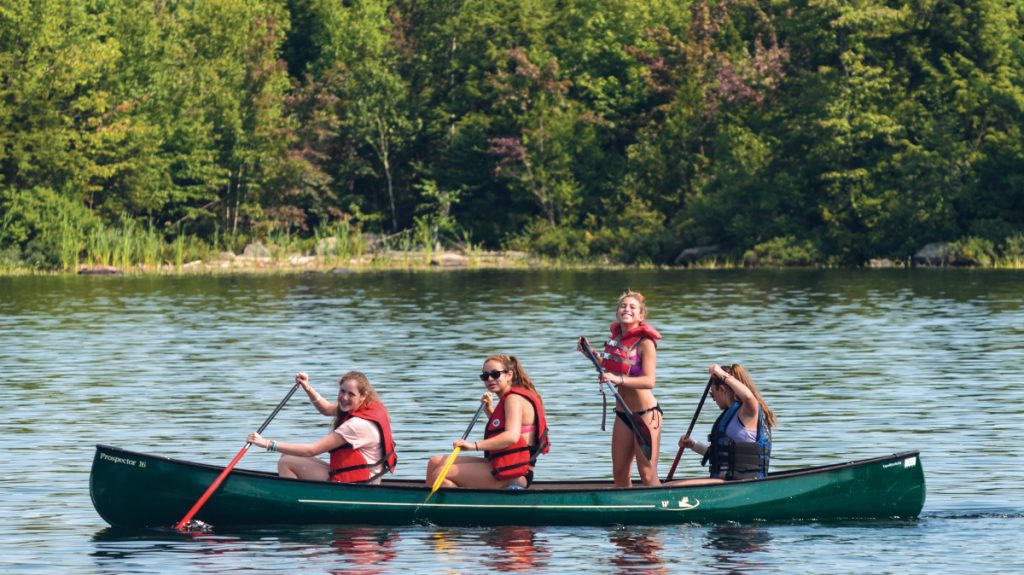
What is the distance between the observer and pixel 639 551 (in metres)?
16.1

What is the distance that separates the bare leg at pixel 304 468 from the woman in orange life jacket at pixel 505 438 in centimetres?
100

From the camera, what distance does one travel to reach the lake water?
1606 centimetres

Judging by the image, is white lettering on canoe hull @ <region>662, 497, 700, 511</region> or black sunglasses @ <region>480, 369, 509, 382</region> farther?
white lettering on canoe hull @ <region>662, 497, 700, 511</region>

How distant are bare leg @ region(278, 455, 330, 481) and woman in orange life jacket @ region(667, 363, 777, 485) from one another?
3.24 m

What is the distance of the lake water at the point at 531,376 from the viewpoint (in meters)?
16.1

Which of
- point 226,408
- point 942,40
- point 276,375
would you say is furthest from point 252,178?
point 226,408

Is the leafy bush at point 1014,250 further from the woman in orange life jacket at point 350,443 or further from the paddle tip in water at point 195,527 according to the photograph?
the paddle tip in water at point 195,527

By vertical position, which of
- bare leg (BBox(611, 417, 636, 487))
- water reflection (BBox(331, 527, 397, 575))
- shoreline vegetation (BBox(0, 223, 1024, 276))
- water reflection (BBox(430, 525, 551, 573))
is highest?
shoreline vegetation (BBox(0, 223, 1024, 276))

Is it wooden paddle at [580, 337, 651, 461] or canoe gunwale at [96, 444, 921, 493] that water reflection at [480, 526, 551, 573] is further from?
wooden paddle at [580, 337, 651, 461]

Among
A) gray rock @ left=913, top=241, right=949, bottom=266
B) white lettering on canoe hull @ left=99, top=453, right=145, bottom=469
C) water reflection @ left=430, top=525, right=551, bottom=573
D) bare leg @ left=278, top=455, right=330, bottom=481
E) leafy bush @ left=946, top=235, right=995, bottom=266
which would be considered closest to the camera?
water reflection @ left=430, top=525, right=551, bottom=573

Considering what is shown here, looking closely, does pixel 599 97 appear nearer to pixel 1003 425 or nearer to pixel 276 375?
pixel 276 375

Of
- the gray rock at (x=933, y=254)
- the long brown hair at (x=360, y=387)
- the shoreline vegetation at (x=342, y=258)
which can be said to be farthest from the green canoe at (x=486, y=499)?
the gray rock at (x=933, y=254)

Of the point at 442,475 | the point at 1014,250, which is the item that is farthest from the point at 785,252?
the point at 442,475

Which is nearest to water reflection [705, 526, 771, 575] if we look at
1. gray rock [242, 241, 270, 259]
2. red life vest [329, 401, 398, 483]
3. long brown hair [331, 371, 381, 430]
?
red life vest [329, 401, 398, 483]
